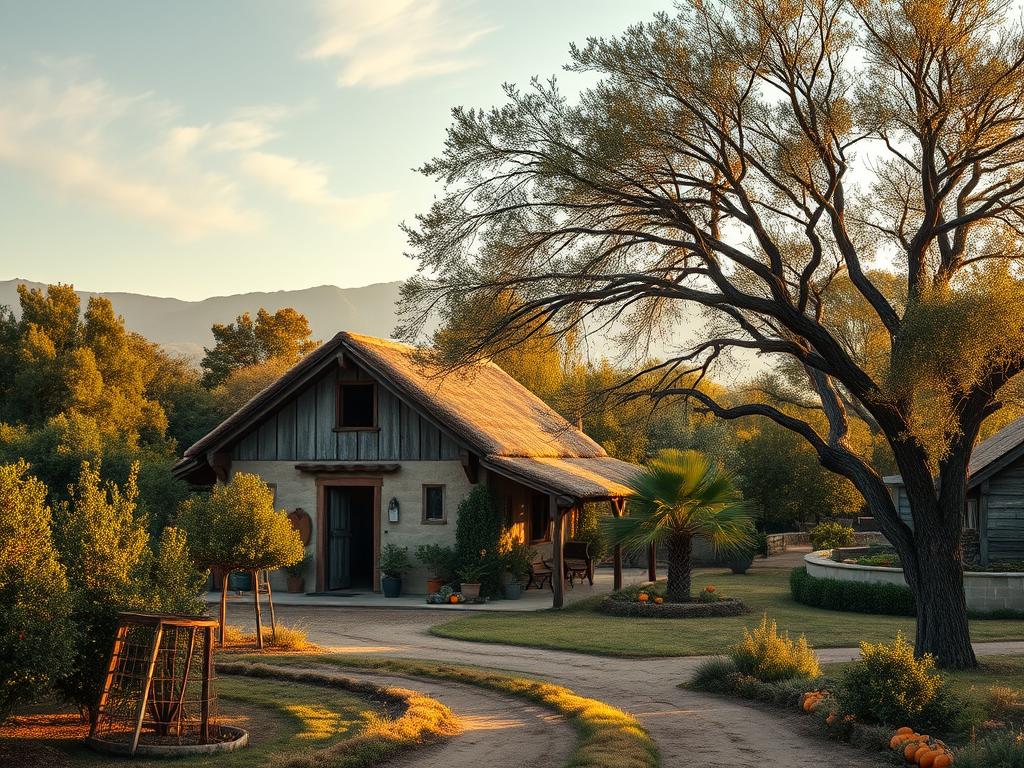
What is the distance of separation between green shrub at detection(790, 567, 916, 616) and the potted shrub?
744 cm

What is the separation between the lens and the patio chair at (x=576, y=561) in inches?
1053

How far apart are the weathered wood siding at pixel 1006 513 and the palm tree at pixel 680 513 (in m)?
6.75

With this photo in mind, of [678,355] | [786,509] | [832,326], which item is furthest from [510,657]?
[786,509]

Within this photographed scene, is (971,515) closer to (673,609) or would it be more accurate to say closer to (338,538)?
(673,609)

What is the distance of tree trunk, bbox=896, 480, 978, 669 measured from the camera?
46.6 ft

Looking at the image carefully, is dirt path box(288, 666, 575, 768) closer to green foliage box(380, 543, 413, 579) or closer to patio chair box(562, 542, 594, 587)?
green foliage box(380, 543, 413, 579)

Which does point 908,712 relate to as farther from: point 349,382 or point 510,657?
point 349,382

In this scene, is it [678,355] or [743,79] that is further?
[678,355]

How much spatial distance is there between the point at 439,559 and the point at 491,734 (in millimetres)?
13528

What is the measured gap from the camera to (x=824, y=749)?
33.2 feet

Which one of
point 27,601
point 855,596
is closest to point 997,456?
point 855,596

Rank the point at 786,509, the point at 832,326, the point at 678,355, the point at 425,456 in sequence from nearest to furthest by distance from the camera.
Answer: the point at 678,355 < the point at 832,326 < the point at 425,456 < the point at 786,509

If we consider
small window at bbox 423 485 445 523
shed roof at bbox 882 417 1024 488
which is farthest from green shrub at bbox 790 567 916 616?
small window at bbox 423 485 445 523

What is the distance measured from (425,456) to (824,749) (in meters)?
15.6
